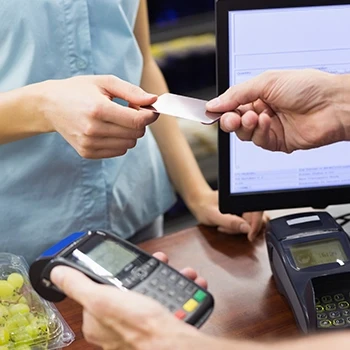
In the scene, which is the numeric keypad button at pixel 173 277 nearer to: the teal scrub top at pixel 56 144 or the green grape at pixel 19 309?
the green grape at pixel 19 309

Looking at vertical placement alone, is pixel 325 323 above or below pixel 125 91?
below

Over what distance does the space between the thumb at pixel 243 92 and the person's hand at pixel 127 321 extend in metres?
0.39

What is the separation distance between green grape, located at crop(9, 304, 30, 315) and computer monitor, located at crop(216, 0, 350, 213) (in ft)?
1.15

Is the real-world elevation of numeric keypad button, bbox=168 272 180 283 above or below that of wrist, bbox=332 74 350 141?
below

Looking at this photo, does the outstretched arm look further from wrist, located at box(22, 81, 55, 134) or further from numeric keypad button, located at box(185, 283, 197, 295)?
numeric keypad button, located at box(185, 283, 197, 295)

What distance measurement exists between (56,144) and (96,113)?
27cm

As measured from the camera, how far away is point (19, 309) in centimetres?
107

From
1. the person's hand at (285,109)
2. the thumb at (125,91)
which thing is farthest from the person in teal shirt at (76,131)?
the person's hand at (285,109)

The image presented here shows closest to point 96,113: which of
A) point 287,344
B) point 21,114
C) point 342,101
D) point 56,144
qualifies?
point 21,114

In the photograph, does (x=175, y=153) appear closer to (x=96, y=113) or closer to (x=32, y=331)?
(x=96, y=113)

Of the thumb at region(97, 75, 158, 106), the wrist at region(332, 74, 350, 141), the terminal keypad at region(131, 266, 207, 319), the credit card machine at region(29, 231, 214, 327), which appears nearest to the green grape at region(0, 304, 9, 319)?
the credit card machine at region(29, 231, 214, 327)

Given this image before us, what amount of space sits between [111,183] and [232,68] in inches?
15.4

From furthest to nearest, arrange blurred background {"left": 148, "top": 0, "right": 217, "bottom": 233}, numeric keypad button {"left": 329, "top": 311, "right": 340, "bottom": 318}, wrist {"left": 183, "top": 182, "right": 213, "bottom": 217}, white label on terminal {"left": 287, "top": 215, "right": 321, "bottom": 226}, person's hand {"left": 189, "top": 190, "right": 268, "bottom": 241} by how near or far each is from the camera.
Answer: blurred background {"left": 148, "top": 0, "right": 217, "bottom": 233}
wrist {"left": 183, "top": 182, "right": 213, "bottom": 217}
person's hand {"left": 189, "top": 190, "right": 268, "bottom": 241}
white label on terminal {"left": 287, "top": 215, "right": 321, "bottom": 226}
numeric keypad button {"left": 329, "top": 311, "right": 340, "bottom": 318}

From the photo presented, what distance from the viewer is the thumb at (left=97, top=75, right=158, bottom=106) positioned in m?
1.14
